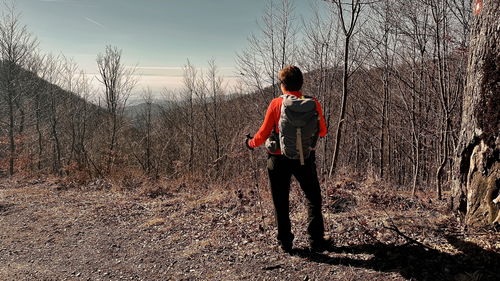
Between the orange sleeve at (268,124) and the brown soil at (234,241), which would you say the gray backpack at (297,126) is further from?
the brown soil at (234,241)

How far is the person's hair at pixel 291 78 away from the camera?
2.72 metres

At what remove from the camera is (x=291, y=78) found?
2719 mm

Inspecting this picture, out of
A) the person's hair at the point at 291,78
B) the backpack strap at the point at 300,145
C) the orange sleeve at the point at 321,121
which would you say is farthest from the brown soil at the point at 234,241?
the person's hair at the point at 291,78

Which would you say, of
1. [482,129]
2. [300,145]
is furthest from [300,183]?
[482,129]

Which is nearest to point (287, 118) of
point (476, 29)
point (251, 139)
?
point (251, 139)

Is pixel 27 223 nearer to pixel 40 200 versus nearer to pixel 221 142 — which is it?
pixel 40 200

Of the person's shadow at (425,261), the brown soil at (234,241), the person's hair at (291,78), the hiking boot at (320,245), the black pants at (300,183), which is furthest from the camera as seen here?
the hiking boot at (320,245)

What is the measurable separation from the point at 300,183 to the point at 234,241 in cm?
144

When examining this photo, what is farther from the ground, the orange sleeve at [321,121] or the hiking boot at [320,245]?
the orange sleeve at [321,121]

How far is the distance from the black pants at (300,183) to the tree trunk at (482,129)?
5.06 feet

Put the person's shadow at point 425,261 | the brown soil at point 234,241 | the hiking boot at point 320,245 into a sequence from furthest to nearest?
the hiking boot at point 320,245 → the brown soil at point 234,241 → the person's shadow at point 425,261

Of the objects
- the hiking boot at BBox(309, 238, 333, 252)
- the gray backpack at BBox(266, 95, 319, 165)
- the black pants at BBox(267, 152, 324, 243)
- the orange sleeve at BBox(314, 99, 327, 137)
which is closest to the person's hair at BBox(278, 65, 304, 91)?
the gray backpack at BBox(266, 95, 319, 165)

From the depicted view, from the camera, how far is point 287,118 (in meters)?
2.62

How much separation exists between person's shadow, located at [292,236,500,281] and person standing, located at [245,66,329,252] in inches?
12.9
